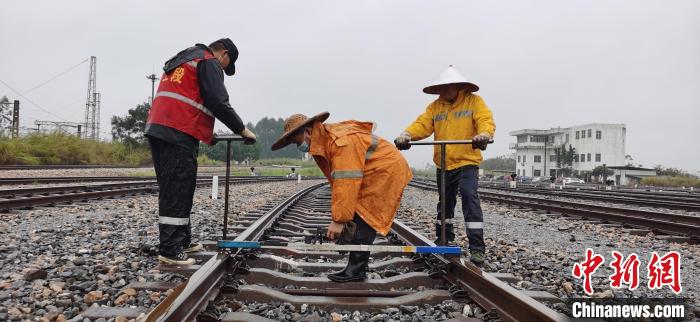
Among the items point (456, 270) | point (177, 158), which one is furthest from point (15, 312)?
point (456, 270)

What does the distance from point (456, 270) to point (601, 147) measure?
78177mm

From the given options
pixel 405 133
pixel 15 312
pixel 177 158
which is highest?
pixel 405 133

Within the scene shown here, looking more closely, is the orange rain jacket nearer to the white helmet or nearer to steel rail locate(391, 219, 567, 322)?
steel rail locate(391, 219, 567, 322)

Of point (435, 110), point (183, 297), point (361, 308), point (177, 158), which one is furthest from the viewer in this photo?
point (435, 110)

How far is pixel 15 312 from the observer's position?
2285 mm

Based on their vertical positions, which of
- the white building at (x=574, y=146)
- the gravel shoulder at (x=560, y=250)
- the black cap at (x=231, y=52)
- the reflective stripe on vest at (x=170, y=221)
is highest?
the white building at (x=574, y=146)

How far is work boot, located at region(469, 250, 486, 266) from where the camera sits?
3656 mm

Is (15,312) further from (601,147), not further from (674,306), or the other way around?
(601,147)

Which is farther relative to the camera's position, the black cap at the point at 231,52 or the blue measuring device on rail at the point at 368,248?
the black cap at the point at 231,52

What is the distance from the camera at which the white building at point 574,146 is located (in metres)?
71.9

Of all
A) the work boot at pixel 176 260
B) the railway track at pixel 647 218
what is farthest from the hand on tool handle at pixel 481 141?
the railway track at pixel 647 218

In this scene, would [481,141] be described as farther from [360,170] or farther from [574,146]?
[574,146]

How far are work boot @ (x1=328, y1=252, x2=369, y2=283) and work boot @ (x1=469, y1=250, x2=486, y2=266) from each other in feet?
3.38

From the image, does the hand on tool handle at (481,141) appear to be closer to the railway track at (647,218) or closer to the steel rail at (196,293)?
the steel rail at (196,293)
